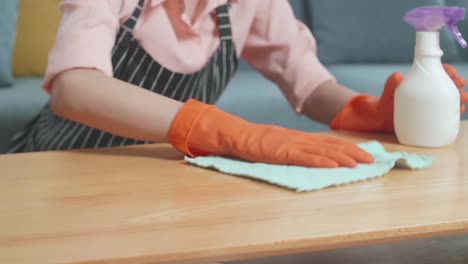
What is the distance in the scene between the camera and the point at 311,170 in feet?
2.71

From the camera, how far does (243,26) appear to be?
130cm

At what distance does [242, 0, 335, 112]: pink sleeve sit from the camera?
1.32 meters

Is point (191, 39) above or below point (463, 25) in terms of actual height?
above

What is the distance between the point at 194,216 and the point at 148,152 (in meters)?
0.34

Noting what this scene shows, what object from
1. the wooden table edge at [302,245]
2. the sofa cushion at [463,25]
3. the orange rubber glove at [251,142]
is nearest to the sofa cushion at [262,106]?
the sofa cushion at [463,25]

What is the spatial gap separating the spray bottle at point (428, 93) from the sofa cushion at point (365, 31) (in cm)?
172

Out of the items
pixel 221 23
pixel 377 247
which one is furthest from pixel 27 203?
pixel 221 23

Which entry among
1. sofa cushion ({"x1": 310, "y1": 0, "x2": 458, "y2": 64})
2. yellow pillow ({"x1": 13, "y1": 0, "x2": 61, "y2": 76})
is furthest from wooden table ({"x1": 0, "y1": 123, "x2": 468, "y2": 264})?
sofa cushion ({"x1": 310, "y1": 0, "x2": 458, "y2": 64})

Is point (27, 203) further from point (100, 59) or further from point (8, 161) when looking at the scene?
point (100, 59)

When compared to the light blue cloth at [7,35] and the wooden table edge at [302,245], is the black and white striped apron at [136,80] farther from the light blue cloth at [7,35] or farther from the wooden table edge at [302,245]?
the light blue cloth at [7,35]

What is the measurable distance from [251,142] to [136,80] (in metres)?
0.40

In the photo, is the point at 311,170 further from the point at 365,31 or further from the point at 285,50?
the point at 365,31

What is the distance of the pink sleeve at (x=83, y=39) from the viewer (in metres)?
1.02

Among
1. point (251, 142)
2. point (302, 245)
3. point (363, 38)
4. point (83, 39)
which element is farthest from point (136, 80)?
point (363, 38)
